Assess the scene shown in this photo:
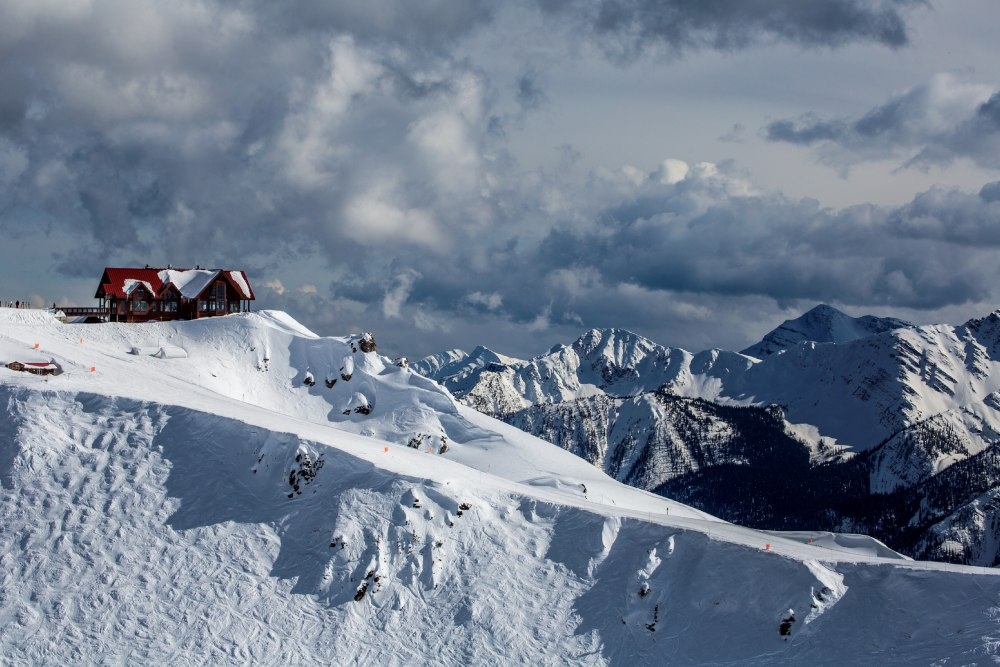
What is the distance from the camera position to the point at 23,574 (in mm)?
62875

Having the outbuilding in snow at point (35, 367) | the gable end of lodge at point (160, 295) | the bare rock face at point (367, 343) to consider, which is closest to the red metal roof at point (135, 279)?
the gable end of lodge at point (160, 295)

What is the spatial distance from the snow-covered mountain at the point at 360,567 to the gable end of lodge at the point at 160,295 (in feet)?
164

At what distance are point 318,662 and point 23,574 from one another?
2087cm

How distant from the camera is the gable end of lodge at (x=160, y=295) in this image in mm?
129875

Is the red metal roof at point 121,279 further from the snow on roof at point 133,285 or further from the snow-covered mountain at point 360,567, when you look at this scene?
the snow-covered mountain at point 360,567

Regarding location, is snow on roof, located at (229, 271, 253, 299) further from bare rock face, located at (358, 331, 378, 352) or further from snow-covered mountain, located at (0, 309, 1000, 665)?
snow-covered mountain, located at (0, 309, 1000, 665)

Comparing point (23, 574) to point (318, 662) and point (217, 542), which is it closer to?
point (217, 542)

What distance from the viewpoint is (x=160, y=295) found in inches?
5182

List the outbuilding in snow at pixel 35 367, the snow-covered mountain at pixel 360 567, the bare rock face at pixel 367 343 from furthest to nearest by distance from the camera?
the bare rock face at pixel 367 343, the outbuilding in snow at pixel 35 367, the snow-covered mountain at pixel 360 567

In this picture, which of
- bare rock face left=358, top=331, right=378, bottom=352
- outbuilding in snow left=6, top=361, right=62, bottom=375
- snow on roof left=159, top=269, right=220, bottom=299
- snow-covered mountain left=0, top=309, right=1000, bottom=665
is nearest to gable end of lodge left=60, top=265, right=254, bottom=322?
snow on roof left=159, top=269, right=220, bottom=299

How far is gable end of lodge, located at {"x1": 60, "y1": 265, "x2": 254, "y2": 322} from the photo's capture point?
129875mm

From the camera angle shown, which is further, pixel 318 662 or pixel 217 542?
pixel 217 542

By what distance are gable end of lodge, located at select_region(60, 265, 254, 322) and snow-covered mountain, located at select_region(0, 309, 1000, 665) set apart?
164 feet

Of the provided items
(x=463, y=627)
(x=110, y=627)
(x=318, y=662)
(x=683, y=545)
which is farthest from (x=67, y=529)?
(x=683, y=545)
